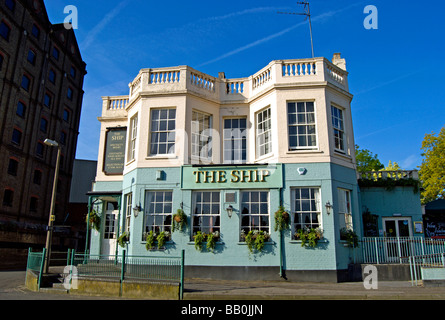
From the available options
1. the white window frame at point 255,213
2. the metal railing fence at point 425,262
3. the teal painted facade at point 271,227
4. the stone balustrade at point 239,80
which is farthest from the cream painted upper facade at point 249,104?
the metal railing fence at point 425,262

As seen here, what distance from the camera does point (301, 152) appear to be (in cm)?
1499

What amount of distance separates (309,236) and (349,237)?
5.98ft

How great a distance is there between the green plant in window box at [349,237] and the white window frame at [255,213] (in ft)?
10.2

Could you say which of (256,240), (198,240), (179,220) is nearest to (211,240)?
Answer: (198,240)

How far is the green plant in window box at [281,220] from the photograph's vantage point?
14095 millimetres

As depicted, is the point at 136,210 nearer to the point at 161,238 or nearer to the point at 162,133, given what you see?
the point at 161,238

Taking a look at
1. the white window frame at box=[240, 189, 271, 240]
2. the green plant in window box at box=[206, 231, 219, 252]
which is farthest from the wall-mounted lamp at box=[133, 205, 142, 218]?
the white window frame at box=[240, 189, 271, 240]

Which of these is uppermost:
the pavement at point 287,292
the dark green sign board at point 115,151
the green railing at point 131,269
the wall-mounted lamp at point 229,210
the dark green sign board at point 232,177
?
the dark green sign board at point 115,151

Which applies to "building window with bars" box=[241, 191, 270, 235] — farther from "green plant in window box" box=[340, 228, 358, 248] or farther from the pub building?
"green plant in window box" box=[340, 228, 358, 248]

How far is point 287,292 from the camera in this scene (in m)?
10.9

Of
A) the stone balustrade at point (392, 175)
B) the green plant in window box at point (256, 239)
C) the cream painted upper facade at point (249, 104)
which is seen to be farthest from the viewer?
the stone balustrade at point (392, 175)

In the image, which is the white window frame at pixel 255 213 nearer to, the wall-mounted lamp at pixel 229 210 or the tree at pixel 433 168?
the wall-mounted lamp at pixel 229 210

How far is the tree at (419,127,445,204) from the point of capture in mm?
30688
